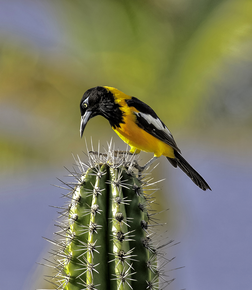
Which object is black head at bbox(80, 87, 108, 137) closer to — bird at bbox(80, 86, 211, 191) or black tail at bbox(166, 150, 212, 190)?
bird at bbox(80, 86, 211, 191)

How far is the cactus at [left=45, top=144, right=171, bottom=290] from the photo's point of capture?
0.90 metres

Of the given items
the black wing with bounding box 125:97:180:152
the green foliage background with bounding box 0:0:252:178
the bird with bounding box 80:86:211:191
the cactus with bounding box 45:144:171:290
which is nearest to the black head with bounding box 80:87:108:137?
the bird with bounding box 80:86:211:191

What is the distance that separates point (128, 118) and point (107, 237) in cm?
66

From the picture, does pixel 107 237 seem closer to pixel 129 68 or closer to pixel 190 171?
pixel 190 171

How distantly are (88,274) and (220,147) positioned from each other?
2.36 metres

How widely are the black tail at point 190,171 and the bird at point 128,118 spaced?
0.07ft

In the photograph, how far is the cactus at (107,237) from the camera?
0.90 meters

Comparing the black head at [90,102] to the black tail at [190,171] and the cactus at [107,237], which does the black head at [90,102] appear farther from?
the black tail at [190,171]

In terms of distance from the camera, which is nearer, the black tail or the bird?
the bird

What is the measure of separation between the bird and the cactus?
405 millimetres

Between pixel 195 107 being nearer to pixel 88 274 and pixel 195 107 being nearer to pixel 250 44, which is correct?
pixel 250 44

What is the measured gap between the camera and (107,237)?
95 cm

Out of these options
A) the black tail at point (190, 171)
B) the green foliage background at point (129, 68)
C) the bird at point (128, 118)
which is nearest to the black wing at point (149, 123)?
the bird at point (128, 118)

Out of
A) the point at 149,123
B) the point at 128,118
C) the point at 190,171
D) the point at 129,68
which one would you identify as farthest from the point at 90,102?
the point at 129,68
